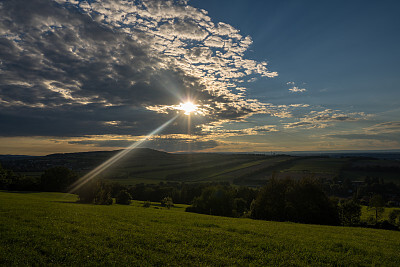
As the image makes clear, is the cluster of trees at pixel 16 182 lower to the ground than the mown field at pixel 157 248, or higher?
lower

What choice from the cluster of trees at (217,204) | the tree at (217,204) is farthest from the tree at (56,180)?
the tree at (217,204)

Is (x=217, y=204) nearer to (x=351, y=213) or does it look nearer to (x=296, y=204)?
(x=296, y=204)

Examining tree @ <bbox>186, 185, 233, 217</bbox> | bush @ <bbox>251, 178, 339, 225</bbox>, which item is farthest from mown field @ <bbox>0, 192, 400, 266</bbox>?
tree @ <bbox>186, 185, 233, 217</bbox>

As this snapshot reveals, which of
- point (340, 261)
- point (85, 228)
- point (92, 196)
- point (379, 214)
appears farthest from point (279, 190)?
point (92, 196)

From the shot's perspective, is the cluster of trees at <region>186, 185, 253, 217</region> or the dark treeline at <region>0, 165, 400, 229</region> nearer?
the dark treeline at <region>0, 165, 400, 229</region>

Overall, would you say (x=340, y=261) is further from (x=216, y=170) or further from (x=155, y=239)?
(x=216, y=170)

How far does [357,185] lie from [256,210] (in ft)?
377

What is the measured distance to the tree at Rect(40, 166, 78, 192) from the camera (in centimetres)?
9756

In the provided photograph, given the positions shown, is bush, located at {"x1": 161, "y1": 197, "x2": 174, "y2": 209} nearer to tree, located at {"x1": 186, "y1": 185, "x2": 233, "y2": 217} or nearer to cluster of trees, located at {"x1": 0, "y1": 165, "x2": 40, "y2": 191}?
tree, located at {"x1": 186, "y1": 185, "x2": 233, "y2": 217}

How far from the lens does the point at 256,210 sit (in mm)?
54562

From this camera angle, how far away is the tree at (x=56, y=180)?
97.6 meters

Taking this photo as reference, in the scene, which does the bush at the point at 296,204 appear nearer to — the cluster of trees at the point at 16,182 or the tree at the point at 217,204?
the tree at the point at 217,204

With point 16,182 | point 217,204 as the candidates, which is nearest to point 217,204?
point 217,204

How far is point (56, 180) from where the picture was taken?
324 ft
